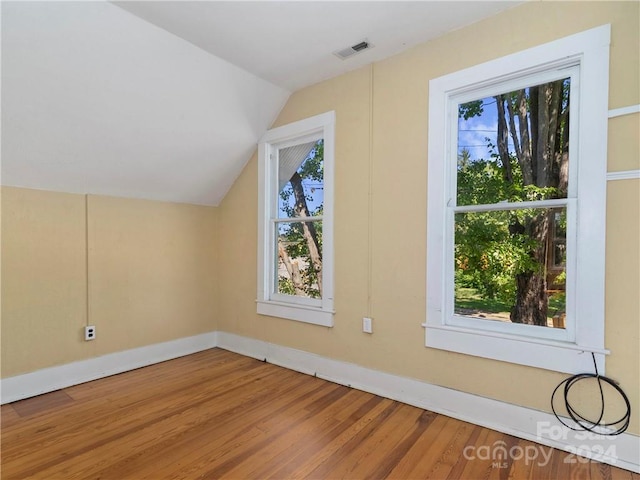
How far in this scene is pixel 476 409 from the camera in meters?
2.21

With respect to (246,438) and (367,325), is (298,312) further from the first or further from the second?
(246,438)

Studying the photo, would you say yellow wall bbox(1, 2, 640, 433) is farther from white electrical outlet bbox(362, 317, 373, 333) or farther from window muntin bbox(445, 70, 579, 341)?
window muntin bbox(445, 70, 579, 341)

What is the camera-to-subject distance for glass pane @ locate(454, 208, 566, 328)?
81.8 inches

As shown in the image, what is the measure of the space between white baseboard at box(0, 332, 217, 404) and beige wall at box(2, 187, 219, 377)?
6 cm

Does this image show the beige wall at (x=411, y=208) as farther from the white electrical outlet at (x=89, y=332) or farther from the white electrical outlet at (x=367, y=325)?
the white electrical outlet at (x=89, y=332)

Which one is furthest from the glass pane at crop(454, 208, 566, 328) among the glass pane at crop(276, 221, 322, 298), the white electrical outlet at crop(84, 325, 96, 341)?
the white electrical outlet at crop(84, 325, 96, 341)

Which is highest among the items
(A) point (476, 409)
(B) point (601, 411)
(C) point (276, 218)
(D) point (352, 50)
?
(D) point (352, 50)

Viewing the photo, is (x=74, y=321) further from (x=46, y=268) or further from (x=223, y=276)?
(x=223, y=276)

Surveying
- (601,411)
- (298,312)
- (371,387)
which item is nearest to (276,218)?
(298,312)

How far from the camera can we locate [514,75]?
84.4 inches

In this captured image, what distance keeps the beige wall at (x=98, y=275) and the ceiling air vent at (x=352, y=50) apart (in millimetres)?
2215

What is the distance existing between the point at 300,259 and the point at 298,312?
52 centimetres

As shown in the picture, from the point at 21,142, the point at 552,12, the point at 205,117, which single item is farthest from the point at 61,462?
the point at 552,12

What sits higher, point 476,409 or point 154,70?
point 154,70
